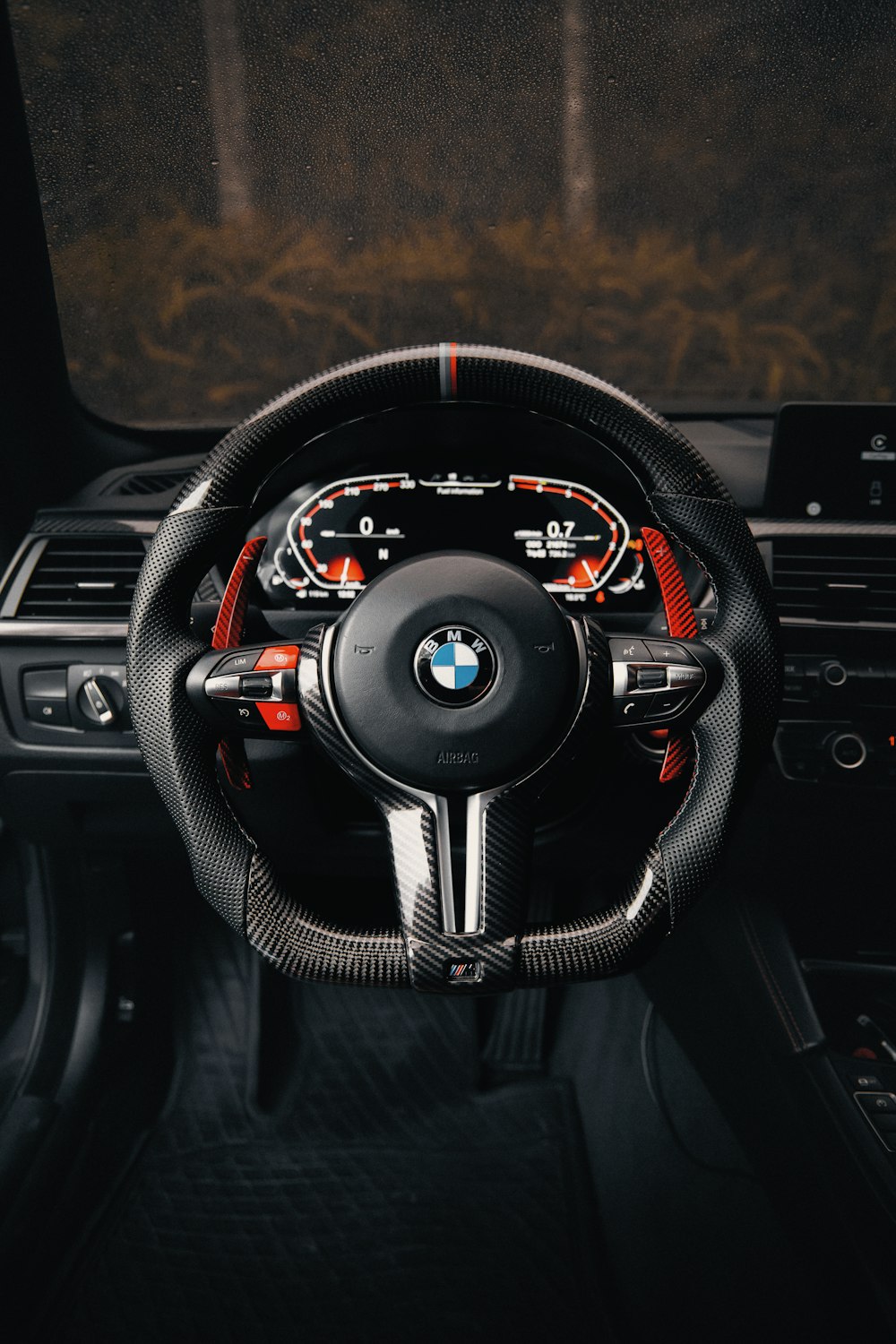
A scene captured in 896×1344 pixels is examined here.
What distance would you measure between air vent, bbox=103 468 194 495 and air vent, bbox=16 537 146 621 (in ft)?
0.46

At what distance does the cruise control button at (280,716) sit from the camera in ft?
2.77

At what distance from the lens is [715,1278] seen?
1275 mm

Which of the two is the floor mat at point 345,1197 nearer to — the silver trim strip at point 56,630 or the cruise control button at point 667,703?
the silver trim strip at point 56,630

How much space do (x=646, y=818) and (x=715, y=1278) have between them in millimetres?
658

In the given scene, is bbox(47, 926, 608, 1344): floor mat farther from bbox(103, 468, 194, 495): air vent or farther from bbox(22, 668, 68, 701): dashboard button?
bbox(103, 468, 194, 495): air vent

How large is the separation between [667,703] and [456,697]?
0.18 m

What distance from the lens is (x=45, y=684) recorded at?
126 cm

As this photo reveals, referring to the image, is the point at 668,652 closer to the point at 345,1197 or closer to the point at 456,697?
the point at 456,697

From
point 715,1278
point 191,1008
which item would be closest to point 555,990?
point 715,1278

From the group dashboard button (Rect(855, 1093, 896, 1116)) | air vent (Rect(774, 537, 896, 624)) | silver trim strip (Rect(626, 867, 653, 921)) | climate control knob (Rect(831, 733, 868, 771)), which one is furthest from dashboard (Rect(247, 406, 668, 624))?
dashboard button (Rect(855, 1093, 896, 1116))

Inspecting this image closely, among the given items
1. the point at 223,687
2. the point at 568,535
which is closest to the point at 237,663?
the point at 223,687

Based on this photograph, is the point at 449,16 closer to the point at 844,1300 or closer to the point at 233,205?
the point at 233,205

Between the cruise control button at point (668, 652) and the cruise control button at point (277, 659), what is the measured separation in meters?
0.31

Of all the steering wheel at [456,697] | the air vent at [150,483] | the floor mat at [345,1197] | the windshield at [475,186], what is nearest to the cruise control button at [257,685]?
the steering wheel at [456,697]
